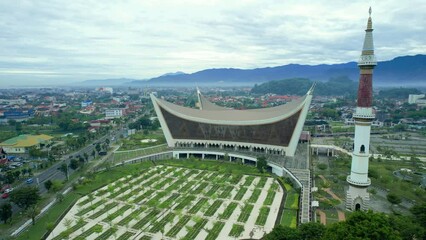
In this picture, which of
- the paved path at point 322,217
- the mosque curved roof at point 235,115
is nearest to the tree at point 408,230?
the paved path at point 322,217

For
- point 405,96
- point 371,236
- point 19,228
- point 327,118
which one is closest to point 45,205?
point 19,228

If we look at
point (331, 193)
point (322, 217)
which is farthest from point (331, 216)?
point (331, 193)

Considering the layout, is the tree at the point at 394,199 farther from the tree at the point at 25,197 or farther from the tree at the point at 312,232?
the tree at the point at 25,197

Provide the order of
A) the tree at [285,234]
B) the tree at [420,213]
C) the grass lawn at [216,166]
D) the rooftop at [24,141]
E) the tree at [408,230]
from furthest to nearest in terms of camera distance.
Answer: the rooftop at [24,141] → the grass lawn at [216,166] → the tree at [420,213] → the tree at [408,230] → the tree at [285,234]

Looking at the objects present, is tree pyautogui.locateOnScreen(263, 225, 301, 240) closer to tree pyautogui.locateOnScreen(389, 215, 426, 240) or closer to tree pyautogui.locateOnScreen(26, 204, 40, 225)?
tree pyautogui.locateOnScreen(389, 215, 426, 240)

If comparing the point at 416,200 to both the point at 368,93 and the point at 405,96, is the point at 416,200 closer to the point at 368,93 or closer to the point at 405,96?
the point at 368,93

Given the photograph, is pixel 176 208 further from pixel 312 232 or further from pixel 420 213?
pixel 420 213
